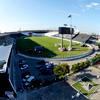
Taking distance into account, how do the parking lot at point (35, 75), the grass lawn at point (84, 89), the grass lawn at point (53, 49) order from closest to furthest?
the grass lawn at point (84, 89), the parking lot at point (35, 75), the grass lawn at point (53, 49)

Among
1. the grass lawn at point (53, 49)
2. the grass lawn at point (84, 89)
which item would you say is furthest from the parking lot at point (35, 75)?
the grass lawn at point (53, 49)

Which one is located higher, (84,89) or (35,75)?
(35,75)

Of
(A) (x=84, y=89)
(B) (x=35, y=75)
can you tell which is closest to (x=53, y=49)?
(B) (x=35, y=75)

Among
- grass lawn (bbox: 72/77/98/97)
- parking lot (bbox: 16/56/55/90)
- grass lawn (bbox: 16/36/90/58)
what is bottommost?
grass lawn (bbox: 72/77/98/97)

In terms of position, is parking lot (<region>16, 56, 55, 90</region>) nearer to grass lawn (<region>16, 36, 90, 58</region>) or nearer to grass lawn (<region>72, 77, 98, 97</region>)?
grass lawn (<region>72, 77, 98, 97</region>)

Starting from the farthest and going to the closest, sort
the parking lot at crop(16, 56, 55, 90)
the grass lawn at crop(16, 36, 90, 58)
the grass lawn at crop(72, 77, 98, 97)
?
the grass lawn at crop(16, 36, 90, 58) → the parking lot at crop(16, 56, 55, 90) → the grass lawn at crop(72, 77, 98, 97)

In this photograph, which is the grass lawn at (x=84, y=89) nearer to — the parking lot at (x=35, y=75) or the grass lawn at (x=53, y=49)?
the parking lot at (x=35, y=75)

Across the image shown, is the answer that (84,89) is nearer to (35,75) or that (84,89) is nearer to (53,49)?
(35,75)

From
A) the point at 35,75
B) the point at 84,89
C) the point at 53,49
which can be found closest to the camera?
the point at 84,89

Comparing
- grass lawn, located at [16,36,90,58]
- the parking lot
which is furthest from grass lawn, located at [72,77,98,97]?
grass lawn, located at [16,36,90,58]

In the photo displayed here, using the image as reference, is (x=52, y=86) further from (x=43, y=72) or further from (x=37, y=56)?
(x=37, y=56)

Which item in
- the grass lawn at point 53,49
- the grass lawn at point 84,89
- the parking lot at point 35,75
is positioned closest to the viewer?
the grass lawn at point 84,89
